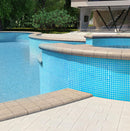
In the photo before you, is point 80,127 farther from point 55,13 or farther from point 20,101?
point 55,13

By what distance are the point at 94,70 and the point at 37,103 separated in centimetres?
177

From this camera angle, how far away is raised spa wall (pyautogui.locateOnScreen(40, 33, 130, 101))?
17.9 ft

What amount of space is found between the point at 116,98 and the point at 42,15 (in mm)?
24135

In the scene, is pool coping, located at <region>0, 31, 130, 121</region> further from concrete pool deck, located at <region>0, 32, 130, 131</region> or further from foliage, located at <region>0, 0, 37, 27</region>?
foliage, located at <region>0, 0, 37, 27</region>

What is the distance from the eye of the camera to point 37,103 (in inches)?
198

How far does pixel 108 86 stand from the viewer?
5699 mm

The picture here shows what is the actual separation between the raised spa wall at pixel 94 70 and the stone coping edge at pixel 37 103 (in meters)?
0.36

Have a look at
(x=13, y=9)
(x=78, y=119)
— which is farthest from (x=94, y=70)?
(x=13, y=9)

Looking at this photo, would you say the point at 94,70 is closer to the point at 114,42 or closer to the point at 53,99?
the point at 53,99

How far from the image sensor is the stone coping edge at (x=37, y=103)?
178 inches

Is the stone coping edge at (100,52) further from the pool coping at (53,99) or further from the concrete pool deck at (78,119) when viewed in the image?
the concrete pool deck at (78,119)

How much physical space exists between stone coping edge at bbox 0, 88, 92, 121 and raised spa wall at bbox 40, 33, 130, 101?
14.1 inches

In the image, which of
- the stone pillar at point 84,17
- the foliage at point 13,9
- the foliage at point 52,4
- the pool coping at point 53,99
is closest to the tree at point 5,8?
the foliage at point 13,9

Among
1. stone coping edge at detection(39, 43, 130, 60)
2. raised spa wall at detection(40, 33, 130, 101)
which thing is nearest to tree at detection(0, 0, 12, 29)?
raised spa wall at detection(40, 33, 130, 101)
